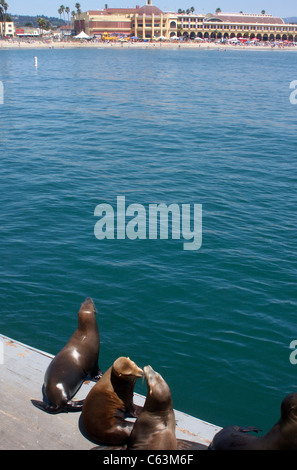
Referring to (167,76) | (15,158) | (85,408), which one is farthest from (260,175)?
(167,76)

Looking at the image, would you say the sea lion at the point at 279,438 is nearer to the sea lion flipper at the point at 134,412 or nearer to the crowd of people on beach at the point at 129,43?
the sea lion flipper at the point at 134,412

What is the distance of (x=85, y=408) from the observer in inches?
244

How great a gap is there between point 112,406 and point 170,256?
869 cm

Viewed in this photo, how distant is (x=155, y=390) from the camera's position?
18.1 ft

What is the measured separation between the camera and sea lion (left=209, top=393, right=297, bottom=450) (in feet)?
17.2

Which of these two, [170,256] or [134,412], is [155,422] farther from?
[170,256]

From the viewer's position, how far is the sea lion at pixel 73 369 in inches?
254

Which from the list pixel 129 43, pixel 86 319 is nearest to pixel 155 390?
pixel 86 319

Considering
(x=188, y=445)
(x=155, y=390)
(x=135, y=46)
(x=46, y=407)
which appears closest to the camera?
(x=155, y=390)

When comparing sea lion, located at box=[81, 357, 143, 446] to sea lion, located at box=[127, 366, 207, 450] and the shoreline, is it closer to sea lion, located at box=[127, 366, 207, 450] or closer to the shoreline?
sea lion, located at box=[127, 366, 207, 450]

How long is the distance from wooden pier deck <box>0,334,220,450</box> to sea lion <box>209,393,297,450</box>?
50 centimetres

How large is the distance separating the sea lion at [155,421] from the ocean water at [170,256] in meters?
3.09

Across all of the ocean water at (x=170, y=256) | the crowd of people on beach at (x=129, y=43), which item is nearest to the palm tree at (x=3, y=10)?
the crowd of people on beach at (x=129, y=43)

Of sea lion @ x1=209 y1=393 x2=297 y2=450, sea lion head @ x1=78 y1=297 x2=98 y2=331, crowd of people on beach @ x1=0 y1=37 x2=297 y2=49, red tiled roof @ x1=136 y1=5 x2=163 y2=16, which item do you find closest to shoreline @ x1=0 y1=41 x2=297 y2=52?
crowd of people on beach @ x1=0 y1=37 x2=297 y2=49
